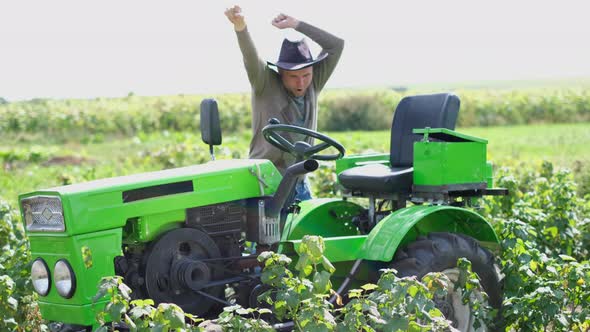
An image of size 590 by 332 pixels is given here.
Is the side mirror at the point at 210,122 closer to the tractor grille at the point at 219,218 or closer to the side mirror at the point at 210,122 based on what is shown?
the side mirror at the point at 210,122

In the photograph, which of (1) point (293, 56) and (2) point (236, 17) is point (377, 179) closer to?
(1) point (293, 56)

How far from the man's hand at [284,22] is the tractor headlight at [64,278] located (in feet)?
7.29

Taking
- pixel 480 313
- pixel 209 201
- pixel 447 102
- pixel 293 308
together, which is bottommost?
pixel 480 313

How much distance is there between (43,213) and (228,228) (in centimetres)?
102

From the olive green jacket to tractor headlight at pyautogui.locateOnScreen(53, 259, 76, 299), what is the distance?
1.86m

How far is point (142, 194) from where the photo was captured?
15.8 ft

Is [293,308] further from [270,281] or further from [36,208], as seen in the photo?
[36,208]

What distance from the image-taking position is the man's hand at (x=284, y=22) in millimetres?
5973

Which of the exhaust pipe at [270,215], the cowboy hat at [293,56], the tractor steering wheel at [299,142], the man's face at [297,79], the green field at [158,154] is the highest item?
the cowboy hat at [293,56]

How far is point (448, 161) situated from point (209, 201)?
1.48 metres

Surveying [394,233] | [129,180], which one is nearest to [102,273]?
[129,180]

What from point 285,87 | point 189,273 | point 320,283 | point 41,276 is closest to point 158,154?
point 285,87

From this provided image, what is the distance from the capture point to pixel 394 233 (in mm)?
5027

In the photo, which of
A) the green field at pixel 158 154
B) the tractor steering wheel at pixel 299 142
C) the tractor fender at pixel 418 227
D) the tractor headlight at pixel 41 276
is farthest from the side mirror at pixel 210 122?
the green field at pixel 158 154
